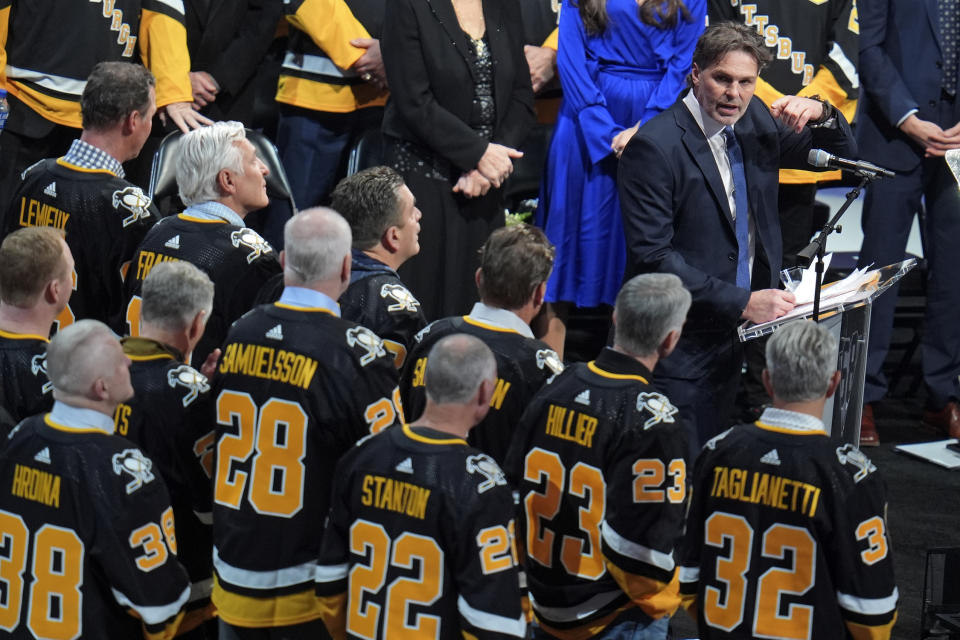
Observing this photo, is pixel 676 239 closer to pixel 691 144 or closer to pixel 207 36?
pixel 691 144

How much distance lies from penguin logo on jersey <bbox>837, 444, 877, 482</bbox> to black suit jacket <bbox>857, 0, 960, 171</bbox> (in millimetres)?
3476

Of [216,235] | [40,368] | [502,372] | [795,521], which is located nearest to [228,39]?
[216,235]

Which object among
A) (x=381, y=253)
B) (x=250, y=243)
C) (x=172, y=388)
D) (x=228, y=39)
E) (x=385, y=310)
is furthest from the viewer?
(x=228, y=39)

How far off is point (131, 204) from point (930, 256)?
12.8 ft

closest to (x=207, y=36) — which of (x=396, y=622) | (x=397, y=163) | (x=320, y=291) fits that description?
(x=397, y=163)

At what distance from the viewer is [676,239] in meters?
4.75

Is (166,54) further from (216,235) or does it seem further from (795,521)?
(795,521)

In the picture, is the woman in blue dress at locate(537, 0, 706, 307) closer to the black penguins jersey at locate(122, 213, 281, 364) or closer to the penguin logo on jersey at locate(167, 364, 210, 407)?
the black penguins jersey at locate(122, 213, 281, 364)

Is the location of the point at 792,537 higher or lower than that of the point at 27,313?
lower

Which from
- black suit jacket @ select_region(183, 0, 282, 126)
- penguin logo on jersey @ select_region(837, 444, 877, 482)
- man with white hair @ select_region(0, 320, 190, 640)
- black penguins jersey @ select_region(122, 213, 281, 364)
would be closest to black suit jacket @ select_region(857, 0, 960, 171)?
black suit jacket @ select_region(183, 0, 282, 126)

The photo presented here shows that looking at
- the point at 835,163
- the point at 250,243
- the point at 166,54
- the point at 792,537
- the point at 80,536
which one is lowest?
the point at 80,536

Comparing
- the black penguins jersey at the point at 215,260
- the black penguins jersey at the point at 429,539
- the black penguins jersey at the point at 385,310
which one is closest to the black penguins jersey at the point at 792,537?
the black penguins jersey at the point at 429,539

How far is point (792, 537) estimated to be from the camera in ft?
10.8

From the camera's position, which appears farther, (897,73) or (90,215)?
(897,73)
